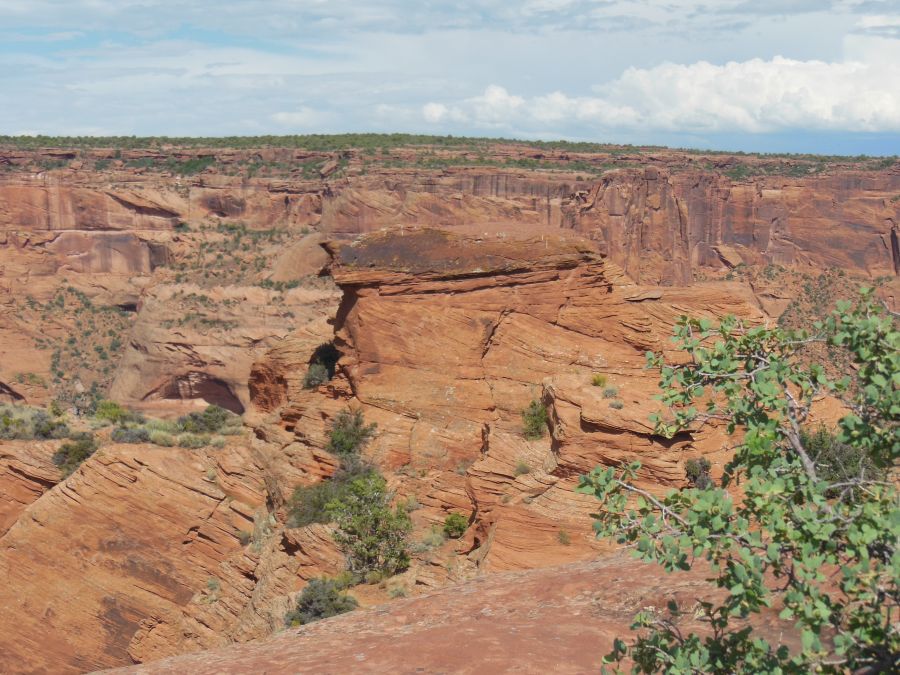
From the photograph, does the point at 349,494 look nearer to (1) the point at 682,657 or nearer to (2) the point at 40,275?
(1) the point at 682,657

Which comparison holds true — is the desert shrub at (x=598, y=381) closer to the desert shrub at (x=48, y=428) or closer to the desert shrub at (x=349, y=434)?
the desert shrub at (x=349, y=434)

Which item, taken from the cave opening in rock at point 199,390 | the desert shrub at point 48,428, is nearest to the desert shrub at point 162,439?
the desert shrub at point 48,428

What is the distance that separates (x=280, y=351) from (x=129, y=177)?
187ft

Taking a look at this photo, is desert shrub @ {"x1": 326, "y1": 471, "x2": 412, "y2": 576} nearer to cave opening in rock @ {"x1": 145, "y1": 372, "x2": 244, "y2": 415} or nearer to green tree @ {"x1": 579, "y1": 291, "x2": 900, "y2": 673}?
green tree @ {"x1": 579, "y1": 291, "x2": 900, "y2": 673}

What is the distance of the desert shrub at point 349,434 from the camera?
848 inches

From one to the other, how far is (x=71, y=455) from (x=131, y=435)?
5.48ft

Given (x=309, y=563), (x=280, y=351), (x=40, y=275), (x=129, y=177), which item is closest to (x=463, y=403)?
(x=309, y=563)

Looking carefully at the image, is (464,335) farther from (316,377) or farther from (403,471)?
(316,377)

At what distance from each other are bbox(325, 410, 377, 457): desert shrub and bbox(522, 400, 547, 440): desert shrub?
3828mm

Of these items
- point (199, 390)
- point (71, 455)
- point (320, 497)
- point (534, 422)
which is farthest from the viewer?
point (199, 390)

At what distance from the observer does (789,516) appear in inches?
265

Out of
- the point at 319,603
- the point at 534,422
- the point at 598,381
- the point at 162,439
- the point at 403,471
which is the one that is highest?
the point at 598,381

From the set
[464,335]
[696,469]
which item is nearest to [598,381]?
[696,469]

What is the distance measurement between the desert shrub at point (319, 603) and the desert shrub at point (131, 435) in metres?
10.1
